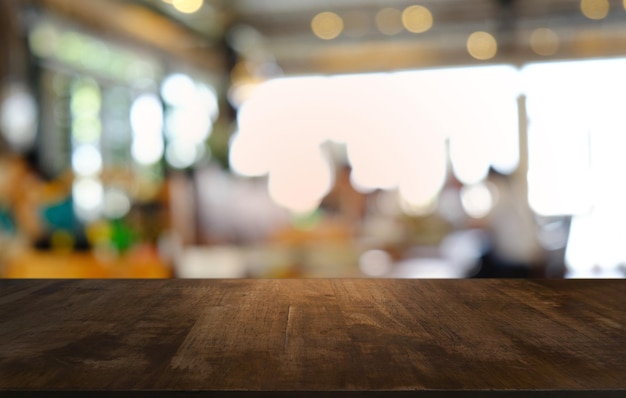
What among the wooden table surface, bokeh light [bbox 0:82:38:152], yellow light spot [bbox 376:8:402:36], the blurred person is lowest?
the blurred person

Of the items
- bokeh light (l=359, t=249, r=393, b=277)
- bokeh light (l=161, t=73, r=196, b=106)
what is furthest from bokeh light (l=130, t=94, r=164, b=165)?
bokeh light (l=359, t=249, r=393, b=277)

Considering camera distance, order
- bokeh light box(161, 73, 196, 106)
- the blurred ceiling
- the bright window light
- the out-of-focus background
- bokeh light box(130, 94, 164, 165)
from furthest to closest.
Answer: the bright window light → bokeh light box(161, 73, 196, 106) → bokeh light box(130, 94, 164, 165) → the blurred ceiling → the out-of-focus background

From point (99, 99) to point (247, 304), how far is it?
7.64 meters

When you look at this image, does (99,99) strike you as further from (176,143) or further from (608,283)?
(608,283)

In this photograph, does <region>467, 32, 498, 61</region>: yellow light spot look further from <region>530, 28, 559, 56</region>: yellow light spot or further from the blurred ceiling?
<region>530, 28, 559, 56</region>: yellow light spot

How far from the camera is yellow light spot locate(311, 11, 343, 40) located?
873 cm

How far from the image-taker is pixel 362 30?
376 inches

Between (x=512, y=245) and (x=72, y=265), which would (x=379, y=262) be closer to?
(x=512, y=245)

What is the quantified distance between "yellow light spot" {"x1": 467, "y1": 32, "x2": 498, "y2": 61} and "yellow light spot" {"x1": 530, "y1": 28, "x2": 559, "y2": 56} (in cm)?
58

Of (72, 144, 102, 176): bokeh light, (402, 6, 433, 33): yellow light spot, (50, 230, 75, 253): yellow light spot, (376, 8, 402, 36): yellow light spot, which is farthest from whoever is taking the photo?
(376, 8, 402, 36): yellow light spot

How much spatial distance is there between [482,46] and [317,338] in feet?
34.7

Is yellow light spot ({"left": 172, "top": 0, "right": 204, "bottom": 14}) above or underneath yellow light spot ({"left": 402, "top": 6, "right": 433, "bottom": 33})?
underneath

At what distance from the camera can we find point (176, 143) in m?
10.4

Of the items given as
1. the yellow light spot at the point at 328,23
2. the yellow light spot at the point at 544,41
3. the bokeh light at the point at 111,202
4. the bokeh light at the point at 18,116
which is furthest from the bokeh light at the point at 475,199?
the bokeh light at the point at 18,116
